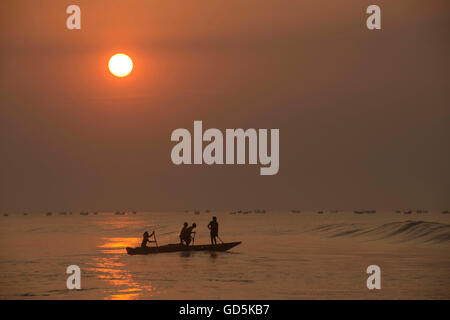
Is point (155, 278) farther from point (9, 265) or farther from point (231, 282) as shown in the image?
point (9, 265)

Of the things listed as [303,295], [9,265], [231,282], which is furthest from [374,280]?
[9,265]

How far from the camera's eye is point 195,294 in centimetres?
2167

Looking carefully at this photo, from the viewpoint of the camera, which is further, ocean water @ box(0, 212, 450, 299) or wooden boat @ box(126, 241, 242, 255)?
wooden boat @ box(126, 241, 242, 255)

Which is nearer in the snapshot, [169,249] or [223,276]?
[223,276]

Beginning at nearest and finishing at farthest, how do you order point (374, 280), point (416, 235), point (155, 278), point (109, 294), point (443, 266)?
point (109, 294) < point (374, 280) < point (155, 278) < point (443, 266) < point (416, 235)

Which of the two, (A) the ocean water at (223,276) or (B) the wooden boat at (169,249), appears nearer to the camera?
(A) the ocean water at (223,276)
